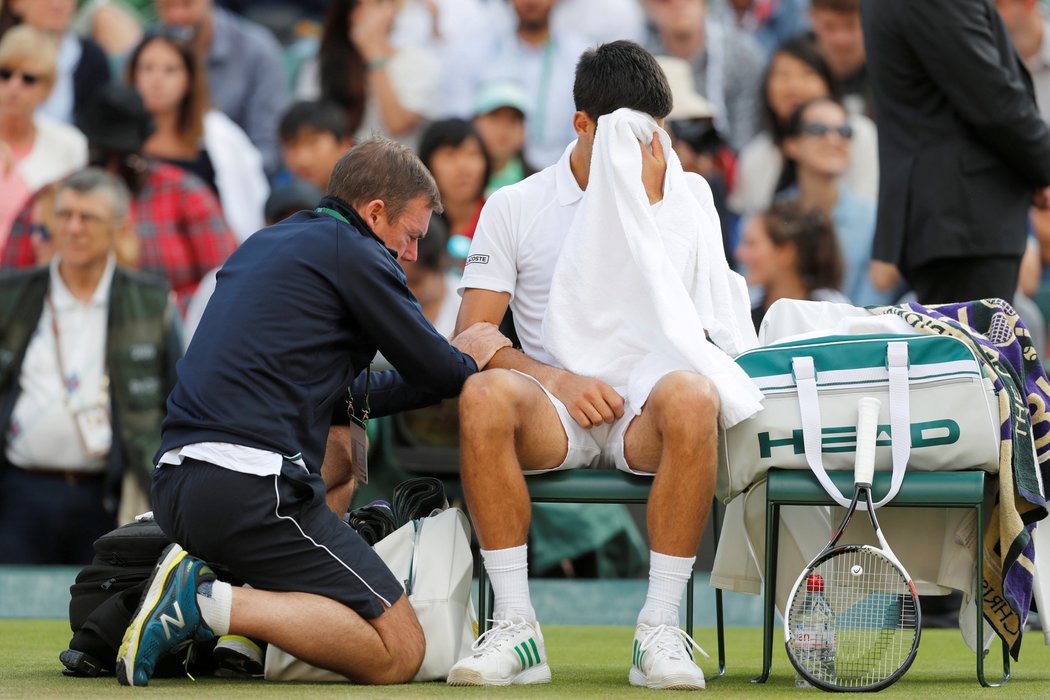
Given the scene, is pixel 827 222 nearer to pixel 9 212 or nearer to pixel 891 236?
pixel 891 236

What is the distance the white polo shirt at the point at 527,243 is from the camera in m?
4.54

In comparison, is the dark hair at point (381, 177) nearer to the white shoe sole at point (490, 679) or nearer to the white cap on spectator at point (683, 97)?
the white shoe sole at point (490, 679)

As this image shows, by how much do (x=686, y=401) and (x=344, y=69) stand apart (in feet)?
19.3

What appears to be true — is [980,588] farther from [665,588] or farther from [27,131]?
[27,131]

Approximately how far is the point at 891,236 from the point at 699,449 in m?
2.01

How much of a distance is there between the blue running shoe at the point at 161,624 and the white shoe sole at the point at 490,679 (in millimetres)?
601

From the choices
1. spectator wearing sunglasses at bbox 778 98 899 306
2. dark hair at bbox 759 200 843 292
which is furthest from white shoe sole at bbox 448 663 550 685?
spectator wearing sunglasses at bbox 778 98 899 306

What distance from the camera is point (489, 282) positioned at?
14.8 feet

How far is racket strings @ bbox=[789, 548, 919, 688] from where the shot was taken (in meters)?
3.89

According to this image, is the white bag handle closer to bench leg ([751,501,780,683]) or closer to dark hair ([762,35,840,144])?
bench leg ([751,501,780,683])

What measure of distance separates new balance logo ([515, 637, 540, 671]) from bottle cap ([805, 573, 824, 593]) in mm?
681

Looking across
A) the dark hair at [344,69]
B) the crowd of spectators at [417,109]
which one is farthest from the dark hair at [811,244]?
the dark hair at [344,69]

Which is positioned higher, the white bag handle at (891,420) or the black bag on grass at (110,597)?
the white bag handle at (891,420)

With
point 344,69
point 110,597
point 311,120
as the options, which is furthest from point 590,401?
point 344,69
